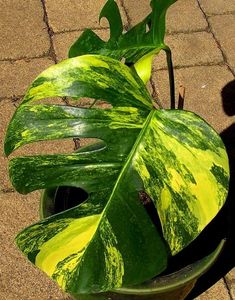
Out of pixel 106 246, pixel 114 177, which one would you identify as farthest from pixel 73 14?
pixel 106 246

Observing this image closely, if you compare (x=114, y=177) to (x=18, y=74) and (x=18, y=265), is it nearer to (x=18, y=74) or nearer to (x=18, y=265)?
(x=18, y=265)

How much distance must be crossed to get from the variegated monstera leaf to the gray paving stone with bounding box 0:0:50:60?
1518 millimetres

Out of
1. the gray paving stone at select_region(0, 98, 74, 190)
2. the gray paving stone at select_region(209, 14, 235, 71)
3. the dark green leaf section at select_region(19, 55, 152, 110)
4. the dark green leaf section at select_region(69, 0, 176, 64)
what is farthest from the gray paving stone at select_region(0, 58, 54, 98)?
the dark green leaf section at select_region(19, 55, 152, 110)

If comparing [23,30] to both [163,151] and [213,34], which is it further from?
[163,151]

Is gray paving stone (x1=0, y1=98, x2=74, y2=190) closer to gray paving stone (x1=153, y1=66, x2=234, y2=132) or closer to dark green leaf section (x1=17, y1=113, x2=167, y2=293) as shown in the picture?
gray paving stone (x1=153, y1=66, x2=234, y2=132)

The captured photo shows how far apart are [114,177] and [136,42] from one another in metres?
0.45

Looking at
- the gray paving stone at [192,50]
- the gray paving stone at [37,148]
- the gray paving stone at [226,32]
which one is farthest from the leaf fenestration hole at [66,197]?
the gray paving stone at [226,32]

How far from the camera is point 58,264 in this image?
1.19 m

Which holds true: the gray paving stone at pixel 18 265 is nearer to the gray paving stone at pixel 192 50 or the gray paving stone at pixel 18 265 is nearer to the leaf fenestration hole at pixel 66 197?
the leaf fenestration hole at pixel 66 197

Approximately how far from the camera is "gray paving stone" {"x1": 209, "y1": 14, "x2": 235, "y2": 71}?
2848 mm

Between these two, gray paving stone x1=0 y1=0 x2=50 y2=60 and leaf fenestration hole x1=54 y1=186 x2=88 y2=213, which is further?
gray paving stone x1=0 y1=0 x2=50 y2=60

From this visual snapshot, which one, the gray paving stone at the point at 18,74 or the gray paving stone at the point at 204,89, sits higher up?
the gray paving stone at the point at 18,74

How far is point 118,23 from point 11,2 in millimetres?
1624

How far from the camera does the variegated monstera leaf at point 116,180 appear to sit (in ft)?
3.87
